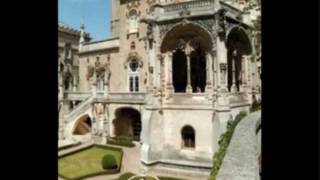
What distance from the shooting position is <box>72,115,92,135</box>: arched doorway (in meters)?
32.2

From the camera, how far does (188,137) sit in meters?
22.9

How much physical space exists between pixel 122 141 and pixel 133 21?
1115 cm

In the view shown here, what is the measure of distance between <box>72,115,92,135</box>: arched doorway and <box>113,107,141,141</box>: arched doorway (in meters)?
3.12

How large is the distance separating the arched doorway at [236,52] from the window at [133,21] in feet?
34.1

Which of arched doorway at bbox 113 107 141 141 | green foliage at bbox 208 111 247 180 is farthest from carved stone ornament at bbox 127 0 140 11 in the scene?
green foliage at bbox 208 111 247 180

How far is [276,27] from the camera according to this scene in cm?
162

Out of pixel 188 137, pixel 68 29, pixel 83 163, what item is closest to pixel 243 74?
pixel 188 137

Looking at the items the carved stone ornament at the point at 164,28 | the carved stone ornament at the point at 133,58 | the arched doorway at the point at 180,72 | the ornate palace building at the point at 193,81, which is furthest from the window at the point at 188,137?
the carved stone ornament at the point at 133,58

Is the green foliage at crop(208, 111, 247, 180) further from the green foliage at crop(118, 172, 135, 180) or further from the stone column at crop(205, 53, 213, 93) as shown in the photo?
the green foliage at crop(118, 172, 135, 180)

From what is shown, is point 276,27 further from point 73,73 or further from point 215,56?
point 73,73

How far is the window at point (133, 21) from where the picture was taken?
32844 mm

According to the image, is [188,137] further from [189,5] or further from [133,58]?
[133,58]
